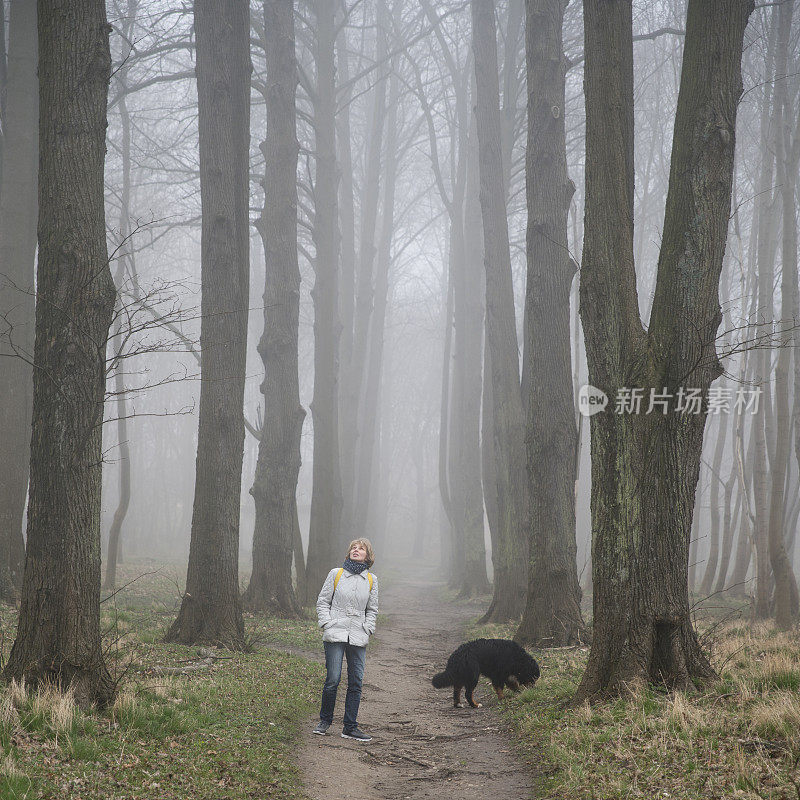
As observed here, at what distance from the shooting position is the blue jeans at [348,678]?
638 cm

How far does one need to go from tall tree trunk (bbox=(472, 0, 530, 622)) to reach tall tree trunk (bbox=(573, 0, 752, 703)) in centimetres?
632

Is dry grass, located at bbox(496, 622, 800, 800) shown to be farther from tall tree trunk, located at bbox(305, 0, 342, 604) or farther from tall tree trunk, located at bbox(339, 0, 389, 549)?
tall tree trunk, located at bbox(339, 0, 389, 549)

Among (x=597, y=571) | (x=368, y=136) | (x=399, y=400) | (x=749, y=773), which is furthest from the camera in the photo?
(x=399, y=400)

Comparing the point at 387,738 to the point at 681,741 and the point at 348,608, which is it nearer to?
the point at 348,608

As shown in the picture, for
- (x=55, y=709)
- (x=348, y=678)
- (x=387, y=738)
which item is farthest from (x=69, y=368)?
(x=387, y=738)

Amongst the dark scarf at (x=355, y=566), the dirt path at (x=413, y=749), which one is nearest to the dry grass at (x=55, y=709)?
the dirt path at (x=413, y=749)

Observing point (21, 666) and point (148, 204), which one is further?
point (148, 204)

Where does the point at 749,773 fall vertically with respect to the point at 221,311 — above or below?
below

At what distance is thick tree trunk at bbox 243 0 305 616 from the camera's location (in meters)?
13.0

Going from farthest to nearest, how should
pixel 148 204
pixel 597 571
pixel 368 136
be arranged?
pixel 368 136 → pixel 148 204 → pixel 597 571

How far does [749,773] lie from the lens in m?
4.07

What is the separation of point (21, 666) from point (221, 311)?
546cm

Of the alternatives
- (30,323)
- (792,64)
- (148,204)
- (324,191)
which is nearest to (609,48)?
(30,323)

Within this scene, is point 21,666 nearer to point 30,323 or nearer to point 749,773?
point 749,773
